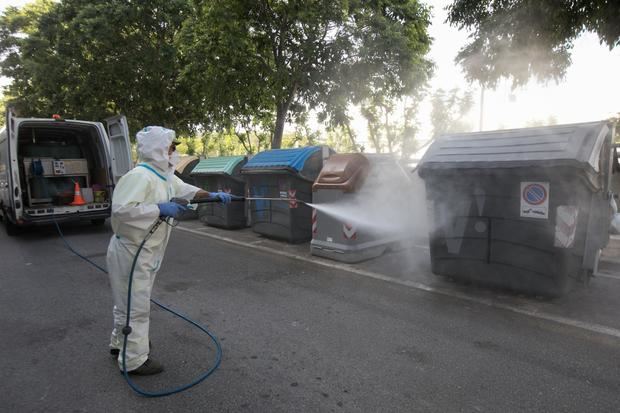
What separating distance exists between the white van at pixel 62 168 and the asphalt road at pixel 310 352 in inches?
133

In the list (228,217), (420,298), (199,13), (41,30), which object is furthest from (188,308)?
(41,30)

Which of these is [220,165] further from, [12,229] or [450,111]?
[450,111]

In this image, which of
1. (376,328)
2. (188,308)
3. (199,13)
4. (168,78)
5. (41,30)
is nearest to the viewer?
(376,328)

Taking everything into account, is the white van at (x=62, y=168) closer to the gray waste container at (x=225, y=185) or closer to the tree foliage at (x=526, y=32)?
the gray waste container at (x=225, y=185)

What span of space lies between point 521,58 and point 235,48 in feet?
22.0

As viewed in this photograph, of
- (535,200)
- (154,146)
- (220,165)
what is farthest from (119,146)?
(535,200)

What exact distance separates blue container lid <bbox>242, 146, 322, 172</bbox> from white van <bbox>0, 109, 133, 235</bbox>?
295cm

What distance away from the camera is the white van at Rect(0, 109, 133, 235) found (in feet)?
24.2

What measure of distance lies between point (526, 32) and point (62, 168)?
30.6 feet

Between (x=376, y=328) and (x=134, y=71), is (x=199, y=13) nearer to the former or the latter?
(x=134, y=71)

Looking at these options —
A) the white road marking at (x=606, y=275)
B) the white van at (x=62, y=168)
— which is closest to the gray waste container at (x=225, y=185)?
the white van at (x=62, y=168)

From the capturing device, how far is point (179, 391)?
7.89ft

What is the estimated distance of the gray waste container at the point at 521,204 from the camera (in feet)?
11.4

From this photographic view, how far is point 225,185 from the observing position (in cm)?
820
